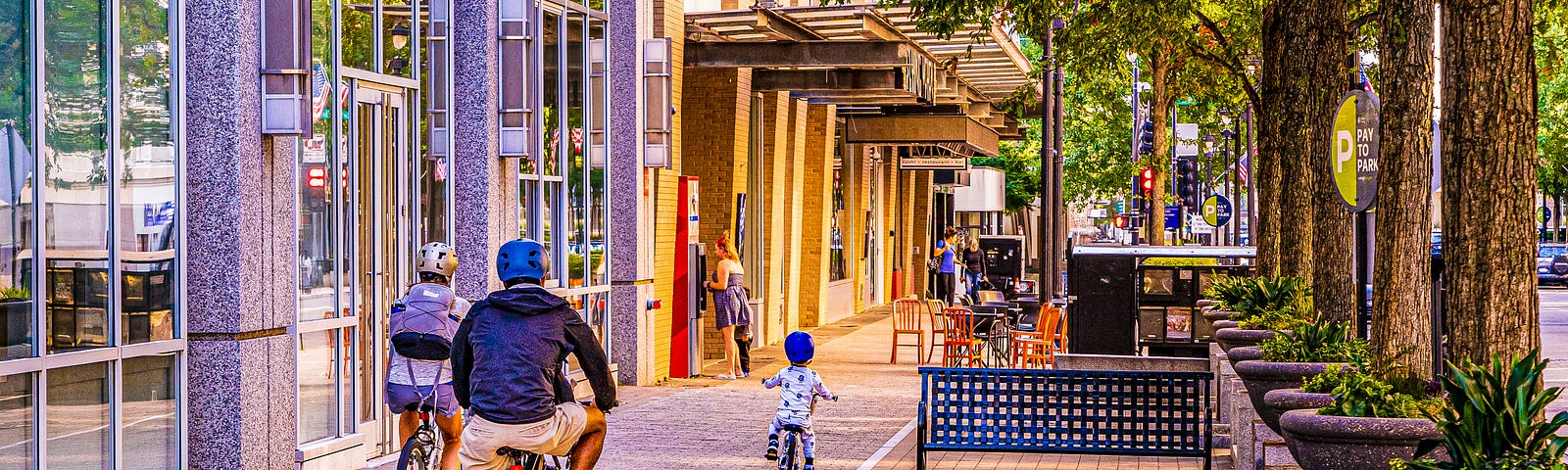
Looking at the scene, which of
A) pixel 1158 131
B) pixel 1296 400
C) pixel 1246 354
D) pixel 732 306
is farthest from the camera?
pixel 1158 131

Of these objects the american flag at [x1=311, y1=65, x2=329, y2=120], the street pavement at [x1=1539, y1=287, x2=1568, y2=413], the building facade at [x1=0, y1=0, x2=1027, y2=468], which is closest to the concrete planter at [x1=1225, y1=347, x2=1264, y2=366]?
the building facade at [x1=0, y1=0, x2=1027, y2=468]

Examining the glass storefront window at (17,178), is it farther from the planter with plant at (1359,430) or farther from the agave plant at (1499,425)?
the agave plant at (1499,425)

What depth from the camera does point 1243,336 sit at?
11141 millimetres

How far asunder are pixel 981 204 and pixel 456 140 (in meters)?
25.8

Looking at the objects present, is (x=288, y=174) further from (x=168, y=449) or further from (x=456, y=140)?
(x=456, y=140)

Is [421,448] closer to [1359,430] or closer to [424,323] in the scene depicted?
[424,323]

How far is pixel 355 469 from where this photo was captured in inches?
476

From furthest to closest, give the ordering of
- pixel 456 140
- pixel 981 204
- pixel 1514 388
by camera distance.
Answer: pixel 981 204
pixel 456 140
pixel 1514 388

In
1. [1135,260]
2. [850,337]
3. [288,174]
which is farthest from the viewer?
[850,337]

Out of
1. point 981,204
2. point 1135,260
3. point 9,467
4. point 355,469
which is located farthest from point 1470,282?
point 981,204

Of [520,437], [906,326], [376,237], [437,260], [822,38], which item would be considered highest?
[822,38]

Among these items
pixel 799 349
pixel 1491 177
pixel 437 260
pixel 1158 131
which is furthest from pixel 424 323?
pixel 1158 131

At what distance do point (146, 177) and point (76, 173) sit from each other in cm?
61

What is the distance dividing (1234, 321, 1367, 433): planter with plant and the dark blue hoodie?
10.5 feet
